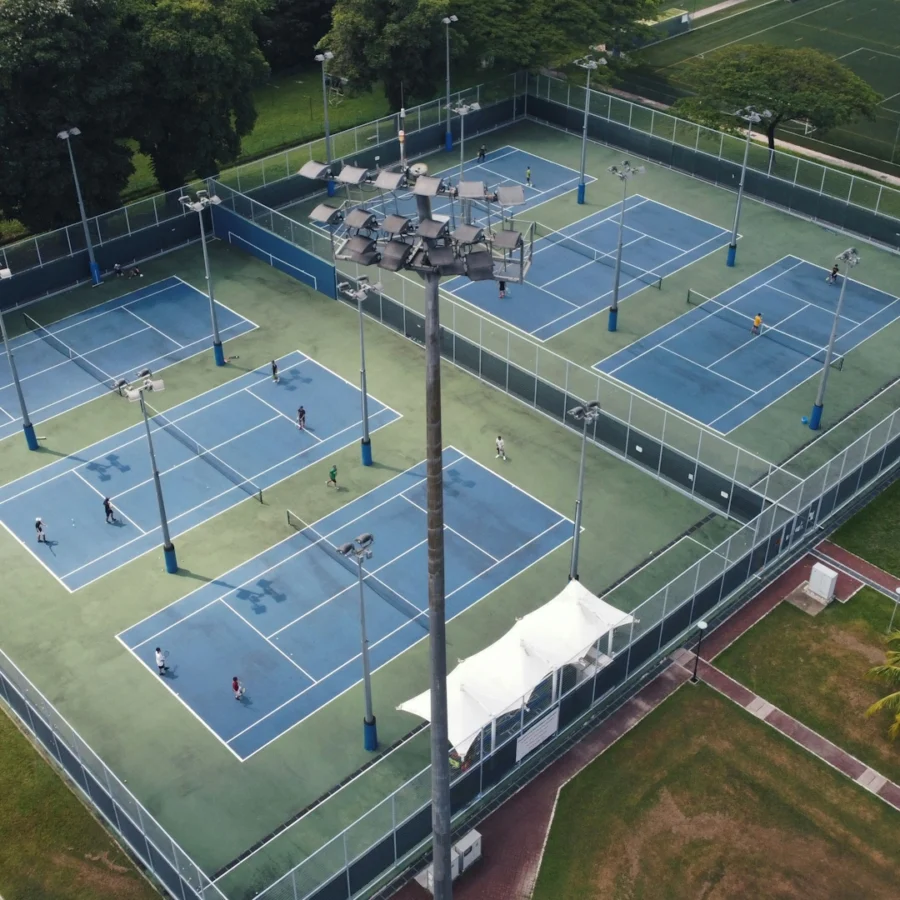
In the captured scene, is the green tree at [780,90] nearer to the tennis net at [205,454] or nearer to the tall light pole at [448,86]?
the tall light pole at [448,86]

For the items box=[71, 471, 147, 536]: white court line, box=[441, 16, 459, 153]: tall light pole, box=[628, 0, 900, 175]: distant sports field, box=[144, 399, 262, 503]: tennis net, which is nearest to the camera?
box=[71, 471, 147, 536]: white court line

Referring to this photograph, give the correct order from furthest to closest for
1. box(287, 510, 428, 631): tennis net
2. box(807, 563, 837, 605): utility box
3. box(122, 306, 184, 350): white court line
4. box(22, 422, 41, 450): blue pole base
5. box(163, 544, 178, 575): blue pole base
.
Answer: box(122, 306, 184, 350): white court line → box(22, 422, 41, 450): blue pole base → box(163, 544, 178, 575): blue pole base → box(287, 510, 428, 631): tennis net → box(807, 563, 837, 605): utility box

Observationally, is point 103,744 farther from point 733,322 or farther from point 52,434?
point 733,322

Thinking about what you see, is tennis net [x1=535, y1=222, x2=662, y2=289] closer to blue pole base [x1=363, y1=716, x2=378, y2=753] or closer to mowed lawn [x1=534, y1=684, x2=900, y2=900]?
mowed lawn [x1=534, y1=684, x2=900, y2=900]

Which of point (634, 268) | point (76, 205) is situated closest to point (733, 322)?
point (634, 268)

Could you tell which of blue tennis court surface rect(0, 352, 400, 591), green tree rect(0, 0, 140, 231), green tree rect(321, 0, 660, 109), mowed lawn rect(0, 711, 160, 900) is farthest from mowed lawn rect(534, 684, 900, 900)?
green tree rect(321, 0, 660, 109)

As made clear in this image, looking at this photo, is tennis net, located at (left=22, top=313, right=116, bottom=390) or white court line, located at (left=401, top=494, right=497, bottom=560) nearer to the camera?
white court line, located at (left=401, top=494, right=497, bottom=560)

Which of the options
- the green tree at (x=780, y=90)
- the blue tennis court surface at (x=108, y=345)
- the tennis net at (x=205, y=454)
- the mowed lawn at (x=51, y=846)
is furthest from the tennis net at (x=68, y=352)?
the green tree at (x=780, y=90)

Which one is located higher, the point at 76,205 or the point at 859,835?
the point at 76,205
